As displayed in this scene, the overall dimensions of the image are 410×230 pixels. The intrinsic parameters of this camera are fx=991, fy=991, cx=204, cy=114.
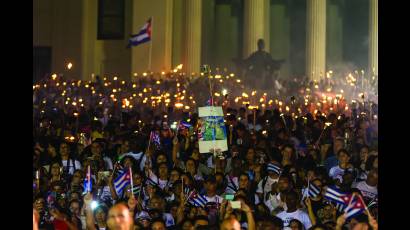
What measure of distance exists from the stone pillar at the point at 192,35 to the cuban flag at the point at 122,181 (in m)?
16.6

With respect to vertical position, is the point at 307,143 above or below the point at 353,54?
below

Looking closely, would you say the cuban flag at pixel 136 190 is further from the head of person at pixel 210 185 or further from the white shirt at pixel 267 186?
the white shirt at pixel 267 186

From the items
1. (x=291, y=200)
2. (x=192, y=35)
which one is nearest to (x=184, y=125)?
(x=291, y=200)

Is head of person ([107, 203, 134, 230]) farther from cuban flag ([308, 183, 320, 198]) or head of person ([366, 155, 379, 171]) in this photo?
head of person ([366, 155, 379, 171])

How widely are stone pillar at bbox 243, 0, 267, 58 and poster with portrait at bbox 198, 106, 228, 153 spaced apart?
16.5 metres

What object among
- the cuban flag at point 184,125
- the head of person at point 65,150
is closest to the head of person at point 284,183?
the head of person at point 65,150

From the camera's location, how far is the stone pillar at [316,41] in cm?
3098

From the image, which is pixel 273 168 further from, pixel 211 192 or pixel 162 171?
pixel 162 171

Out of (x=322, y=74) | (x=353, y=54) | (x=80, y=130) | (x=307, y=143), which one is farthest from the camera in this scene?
(x=353, y=54)

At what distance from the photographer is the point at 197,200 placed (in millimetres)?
13359
